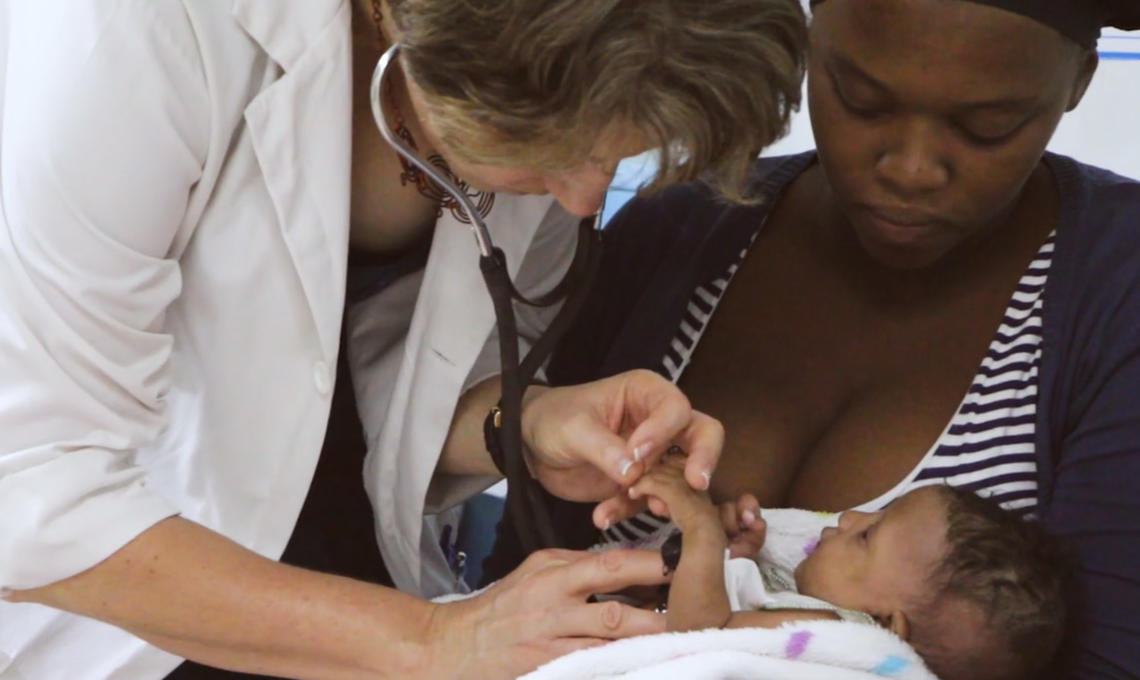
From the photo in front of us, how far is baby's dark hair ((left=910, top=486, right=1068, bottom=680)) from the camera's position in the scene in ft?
3.47

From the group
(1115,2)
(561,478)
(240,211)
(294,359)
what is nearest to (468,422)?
(561,478)

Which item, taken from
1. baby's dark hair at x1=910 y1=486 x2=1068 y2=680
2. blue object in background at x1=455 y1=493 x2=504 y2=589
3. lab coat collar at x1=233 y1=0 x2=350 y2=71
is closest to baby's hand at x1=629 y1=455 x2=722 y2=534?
baby's dark hair at x1=910 y1=486 x2=1068 y2=680

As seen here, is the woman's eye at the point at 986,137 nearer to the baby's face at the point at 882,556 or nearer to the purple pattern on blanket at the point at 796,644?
the baby's face at the point at 882,556

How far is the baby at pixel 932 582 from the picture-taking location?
40.6 inches

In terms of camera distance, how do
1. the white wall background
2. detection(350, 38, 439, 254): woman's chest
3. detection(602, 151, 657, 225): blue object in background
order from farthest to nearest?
1. the white wall background
2. detection(350, 38, 439, 254): woman's chest
3. detection(602, 151, 657, 225): blue object in background

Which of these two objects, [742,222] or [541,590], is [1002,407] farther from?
[541,590]

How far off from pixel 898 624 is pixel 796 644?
0.40 ft

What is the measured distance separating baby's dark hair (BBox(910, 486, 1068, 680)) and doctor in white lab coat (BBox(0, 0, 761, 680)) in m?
0.24

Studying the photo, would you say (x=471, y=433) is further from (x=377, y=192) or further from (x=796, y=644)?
(x=796, y=644)

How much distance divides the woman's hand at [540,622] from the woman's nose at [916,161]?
1.51 feet

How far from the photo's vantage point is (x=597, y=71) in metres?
0.84

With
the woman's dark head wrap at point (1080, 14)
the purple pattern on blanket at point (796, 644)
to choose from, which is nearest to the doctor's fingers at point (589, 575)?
the purple pattern on blanket at point (796, 644)

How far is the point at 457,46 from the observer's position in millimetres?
848

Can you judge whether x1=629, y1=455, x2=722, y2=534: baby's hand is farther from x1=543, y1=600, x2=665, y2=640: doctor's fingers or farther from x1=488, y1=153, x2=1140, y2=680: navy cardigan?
x1=488, y1=153, x2=1140, y2=680: navy cardigan
